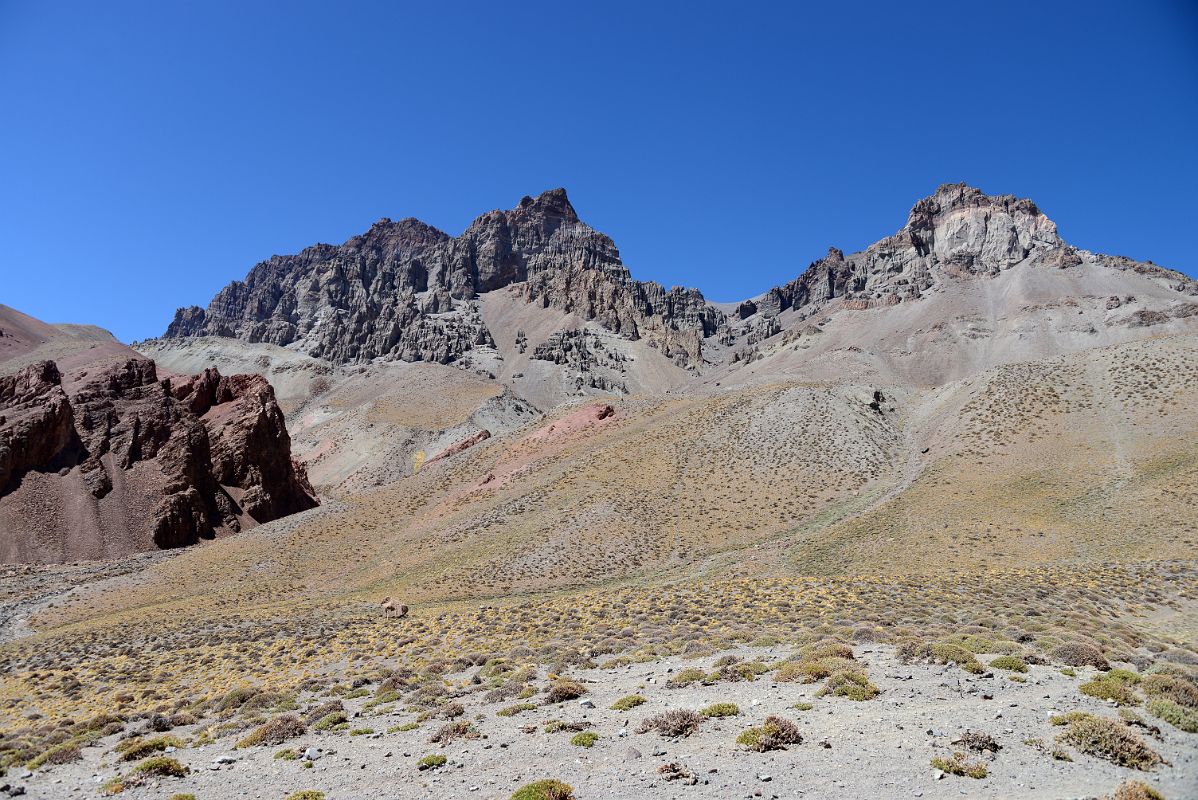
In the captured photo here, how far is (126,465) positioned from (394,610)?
40.7m

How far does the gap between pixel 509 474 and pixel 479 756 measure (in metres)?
48.4

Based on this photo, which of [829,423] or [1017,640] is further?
[829,423]

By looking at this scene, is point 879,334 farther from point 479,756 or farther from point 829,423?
point 479,756

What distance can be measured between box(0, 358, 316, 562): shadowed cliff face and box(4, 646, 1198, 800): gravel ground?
45832mm

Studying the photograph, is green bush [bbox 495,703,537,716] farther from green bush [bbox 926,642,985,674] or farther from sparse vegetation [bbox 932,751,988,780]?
green bush [bbox 926,642,985,674]

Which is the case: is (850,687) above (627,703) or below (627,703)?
below

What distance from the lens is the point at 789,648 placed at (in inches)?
718

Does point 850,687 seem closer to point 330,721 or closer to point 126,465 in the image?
point 330,721

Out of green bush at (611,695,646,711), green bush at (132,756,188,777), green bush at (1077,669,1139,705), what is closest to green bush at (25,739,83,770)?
green bush at (132,756,188,777)

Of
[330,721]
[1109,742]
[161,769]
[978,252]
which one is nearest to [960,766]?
[1109,742]

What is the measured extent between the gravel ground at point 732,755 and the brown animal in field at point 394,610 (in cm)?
1515

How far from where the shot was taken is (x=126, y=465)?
56.5m

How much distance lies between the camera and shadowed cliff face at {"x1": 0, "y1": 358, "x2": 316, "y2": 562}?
51125 millimetres

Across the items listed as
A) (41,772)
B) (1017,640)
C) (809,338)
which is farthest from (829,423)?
(809,338)
